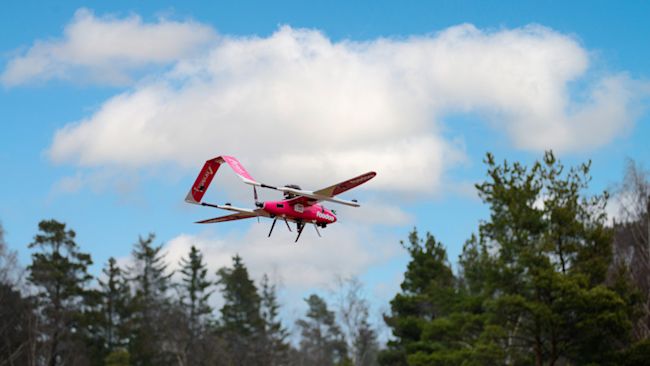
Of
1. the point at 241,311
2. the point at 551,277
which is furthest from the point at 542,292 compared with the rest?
the point at 241,311

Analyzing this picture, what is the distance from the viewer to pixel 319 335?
116000mm

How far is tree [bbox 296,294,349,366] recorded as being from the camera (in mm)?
109188

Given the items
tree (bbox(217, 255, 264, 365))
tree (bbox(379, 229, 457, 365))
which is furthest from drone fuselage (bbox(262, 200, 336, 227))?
tree (bbox(217, 255, 264, 365))

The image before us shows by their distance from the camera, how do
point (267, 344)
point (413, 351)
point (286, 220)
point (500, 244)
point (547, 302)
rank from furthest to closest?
point (267, 344) → point (413, 351) → point (500, 244) → point (547, 302) → point (286, 220)

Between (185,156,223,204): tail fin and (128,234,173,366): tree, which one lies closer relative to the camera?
(185,156,223,204): tail fin

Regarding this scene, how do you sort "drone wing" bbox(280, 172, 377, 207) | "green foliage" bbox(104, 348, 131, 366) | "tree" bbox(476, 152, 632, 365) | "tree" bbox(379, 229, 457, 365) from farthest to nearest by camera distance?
1. "green foliage" bbox(104, 348, 131, 366)
2. "tree" bbox(379, 229, 457, 365)
3. "tree" bbox(476, 152, 632, 365)
4. "drone wing" bbox(280, 172, 377, 207)

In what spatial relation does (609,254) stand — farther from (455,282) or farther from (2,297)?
(2,297)

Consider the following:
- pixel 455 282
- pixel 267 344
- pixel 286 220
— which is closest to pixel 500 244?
pixel 455 282

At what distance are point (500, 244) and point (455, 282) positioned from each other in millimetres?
22304

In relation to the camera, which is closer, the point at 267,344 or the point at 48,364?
the point at 48,364

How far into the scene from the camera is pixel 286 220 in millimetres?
18891

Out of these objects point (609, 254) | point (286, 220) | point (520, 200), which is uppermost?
point (520, 200)

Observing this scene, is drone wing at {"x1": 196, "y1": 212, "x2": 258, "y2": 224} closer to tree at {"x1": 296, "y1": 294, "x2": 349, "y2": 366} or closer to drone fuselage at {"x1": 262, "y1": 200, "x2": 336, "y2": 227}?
drone fuselage at {"x1": 262, "y1": 200, "x2": 336, "y2": 227}

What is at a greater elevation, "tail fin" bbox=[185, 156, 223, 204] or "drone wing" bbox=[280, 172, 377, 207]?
"tail fin" bbox=[185, 156, 223, 204]
